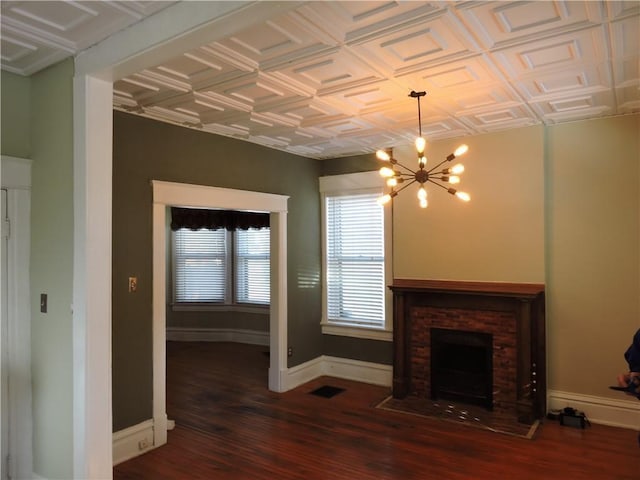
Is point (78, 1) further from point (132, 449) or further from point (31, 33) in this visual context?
point (132, 449)

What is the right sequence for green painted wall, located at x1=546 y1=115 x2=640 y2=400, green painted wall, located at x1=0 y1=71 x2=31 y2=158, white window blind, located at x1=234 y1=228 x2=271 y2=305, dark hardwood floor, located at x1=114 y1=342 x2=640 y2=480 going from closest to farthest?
green painted wall, located at x1=0 y1=71 x2=31 y2=158, dark hardwood floor, located at x1=114 y1=342 x2=640 y2=480, green painted wall, located at x1=546 y1=115 x2=640 y2=400, white window blind, located at x1=234 y1=228 x2=271 y2=305

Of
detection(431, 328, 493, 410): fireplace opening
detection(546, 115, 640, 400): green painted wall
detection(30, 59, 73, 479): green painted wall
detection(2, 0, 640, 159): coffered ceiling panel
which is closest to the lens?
detection(2, 0, 640, 159): coffered ceiling panel

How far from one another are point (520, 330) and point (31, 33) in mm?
4137

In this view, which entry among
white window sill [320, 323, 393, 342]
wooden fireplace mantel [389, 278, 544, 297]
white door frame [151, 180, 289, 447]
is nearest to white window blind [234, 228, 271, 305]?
white window sill [320, 323, 393, 342]

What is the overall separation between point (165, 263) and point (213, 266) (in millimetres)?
3653

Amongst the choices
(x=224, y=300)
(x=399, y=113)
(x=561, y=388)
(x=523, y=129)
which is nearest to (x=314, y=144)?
(x=399, y=113)

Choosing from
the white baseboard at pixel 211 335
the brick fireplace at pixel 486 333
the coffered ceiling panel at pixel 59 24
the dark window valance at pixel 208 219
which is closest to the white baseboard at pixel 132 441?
the brick fireplace at pixel 486 333

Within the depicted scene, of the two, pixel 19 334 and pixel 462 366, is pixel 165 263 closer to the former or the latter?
pixel 19 334

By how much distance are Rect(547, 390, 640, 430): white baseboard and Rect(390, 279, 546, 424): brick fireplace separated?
0.57 ft

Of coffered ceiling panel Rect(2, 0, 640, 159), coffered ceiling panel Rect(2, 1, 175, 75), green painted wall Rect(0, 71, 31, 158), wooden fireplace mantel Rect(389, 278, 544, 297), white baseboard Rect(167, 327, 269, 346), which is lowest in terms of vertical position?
white baseboard Rect(167, 327, 269, 346)

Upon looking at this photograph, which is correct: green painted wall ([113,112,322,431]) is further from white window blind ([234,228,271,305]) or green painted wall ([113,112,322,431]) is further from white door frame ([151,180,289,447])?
white window blind ([234,228,271,305])

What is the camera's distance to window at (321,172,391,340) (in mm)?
5367

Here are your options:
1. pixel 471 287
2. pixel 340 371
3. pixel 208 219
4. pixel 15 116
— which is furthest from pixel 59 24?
pixel 208 219

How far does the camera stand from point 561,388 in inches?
169
